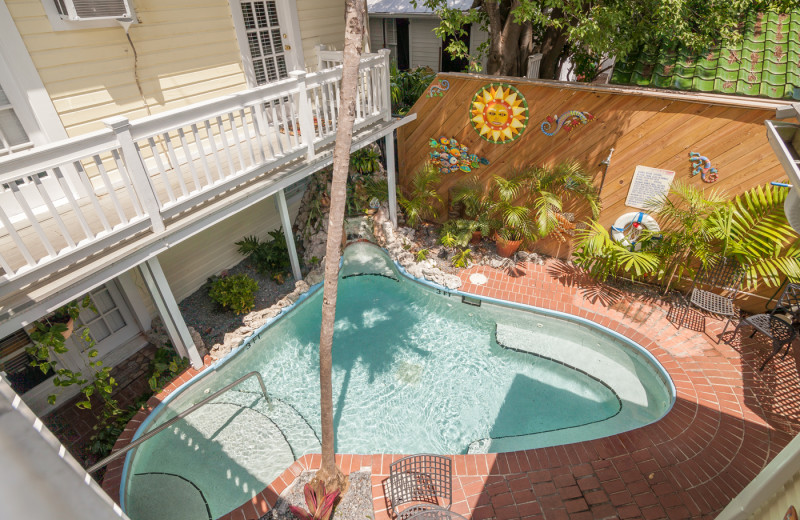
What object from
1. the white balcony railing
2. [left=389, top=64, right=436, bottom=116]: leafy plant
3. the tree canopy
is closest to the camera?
the white balcony railing

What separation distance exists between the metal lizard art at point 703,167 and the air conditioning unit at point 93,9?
8.68 m

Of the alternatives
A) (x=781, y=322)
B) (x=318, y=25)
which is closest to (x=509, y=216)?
(x=781, y=322)

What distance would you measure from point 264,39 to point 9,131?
14.8 ft

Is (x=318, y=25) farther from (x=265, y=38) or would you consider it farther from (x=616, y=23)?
(x=616, y=23)

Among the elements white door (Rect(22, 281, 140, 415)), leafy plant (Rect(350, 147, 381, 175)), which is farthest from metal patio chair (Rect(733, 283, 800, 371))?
white door (Rect(22, 281, 140, 415))

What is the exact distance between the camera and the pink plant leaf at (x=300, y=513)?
15.0ft

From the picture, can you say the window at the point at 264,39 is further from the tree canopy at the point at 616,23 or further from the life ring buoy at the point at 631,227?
the life ring buoy at the point at 631,227

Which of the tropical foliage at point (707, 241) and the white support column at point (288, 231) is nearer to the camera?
the tropical foliage at point (707, 241)

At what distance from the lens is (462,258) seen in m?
8.51

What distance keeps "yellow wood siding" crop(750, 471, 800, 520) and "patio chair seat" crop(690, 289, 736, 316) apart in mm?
5445

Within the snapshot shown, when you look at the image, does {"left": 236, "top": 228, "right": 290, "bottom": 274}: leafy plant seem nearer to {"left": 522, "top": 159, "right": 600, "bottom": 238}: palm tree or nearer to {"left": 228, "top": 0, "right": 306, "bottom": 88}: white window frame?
{"left": 228, "top": 0, "right": 306, "bottom": 88}: white window frame

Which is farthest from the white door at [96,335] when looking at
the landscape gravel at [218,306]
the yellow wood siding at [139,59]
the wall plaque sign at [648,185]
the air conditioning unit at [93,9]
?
the wall plaque sign at [648,185]

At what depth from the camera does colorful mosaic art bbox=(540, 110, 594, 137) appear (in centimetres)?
746

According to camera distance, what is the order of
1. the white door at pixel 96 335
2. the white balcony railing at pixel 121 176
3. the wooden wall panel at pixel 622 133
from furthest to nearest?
1. the wooden wall panel at pixel 622 133
2. the white door at pixel 96 335
3. the white balcony railing at pixel 121 176
